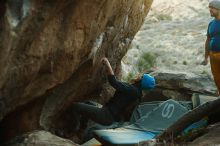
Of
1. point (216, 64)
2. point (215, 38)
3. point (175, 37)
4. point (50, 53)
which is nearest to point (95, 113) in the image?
point (50, 53)

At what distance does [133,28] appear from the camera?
11.8 metres

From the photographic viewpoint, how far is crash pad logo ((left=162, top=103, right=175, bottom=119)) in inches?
379

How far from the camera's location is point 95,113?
9.77 m

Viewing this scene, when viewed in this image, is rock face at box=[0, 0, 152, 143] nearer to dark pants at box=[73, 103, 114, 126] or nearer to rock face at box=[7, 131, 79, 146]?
dark pants at box=[73, 103, 114, 126]

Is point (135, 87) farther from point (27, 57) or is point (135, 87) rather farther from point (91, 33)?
point (27, 57)

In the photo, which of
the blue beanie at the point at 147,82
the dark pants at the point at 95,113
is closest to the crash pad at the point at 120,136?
the dark pants at the point at 95,113

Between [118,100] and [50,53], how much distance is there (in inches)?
101

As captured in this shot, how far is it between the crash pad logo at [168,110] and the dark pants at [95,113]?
1091mm

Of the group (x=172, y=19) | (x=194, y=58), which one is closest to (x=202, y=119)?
(x=194, y=58)

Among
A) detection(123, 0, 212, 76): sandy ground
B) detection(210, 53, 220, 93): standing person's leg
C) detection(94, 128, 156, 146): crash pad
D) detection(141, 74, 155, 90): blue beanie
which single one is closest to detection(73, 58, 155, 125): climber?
detection(141, 74, 155, 90): blue beanie

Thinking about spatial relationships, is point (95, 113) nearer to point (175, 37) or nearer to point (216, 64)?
point (216, 64)

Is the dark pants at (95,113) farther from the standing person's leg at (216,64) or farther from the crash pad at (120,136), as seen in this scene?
the standing person's leg at (216,64)

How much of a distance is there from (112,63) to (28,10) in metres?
5.02

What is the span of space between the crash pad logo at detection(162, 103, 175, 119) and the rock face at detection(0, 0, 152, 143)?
1691 millimetres
